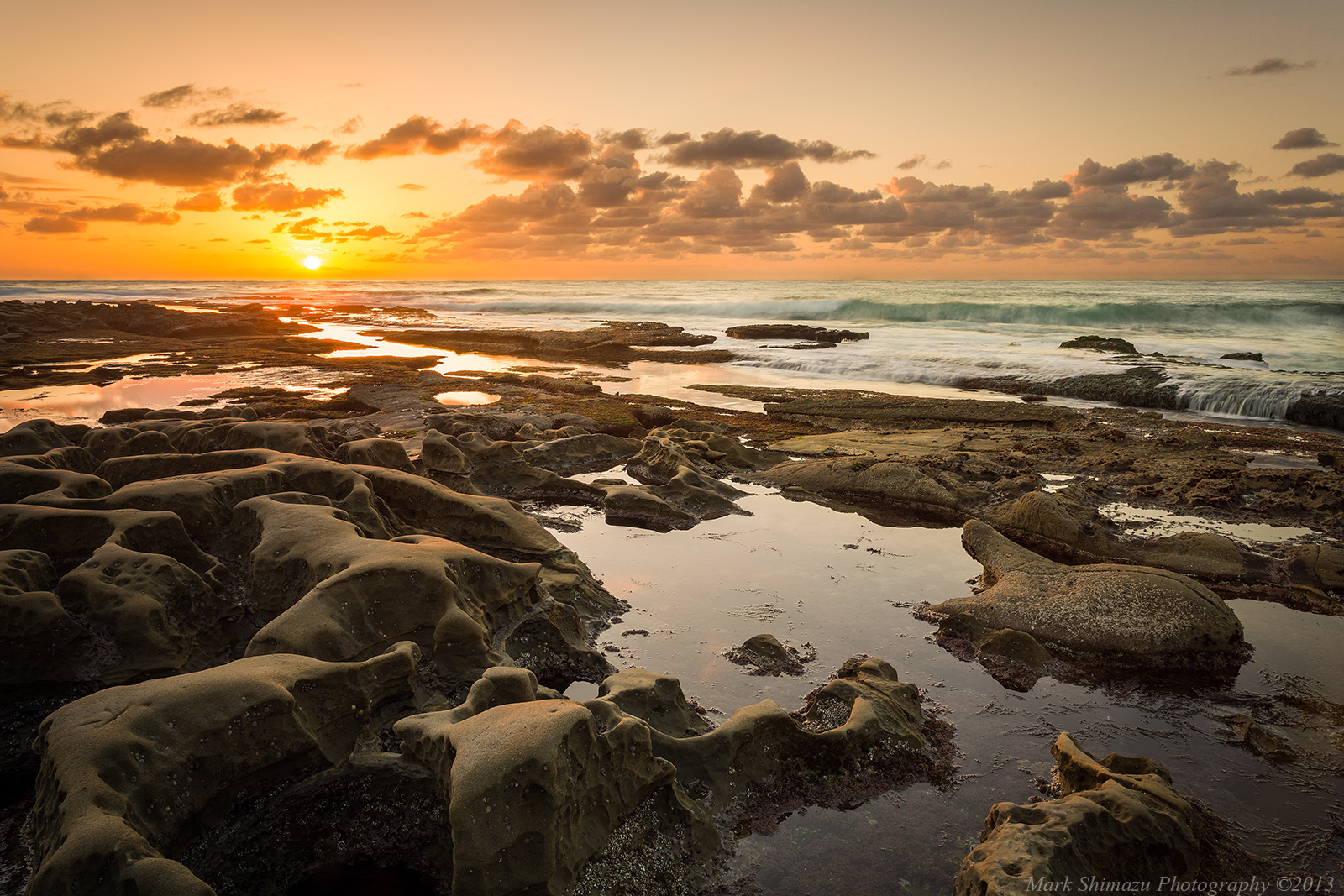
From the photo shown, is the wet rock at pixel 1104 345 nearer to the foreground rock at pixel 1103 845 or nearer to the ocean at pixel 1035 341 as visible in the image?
the ocean at pixel 1035 341

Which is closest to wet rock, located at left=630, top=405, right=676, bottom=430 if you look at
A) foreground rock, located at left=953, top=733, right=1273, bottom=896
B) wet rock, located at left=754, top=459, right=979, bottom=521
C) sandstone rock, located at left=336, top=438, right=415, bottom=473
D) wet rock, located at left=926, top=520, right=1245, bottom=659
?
wet rock, located at left=754, top=459, right=979, bottom=521

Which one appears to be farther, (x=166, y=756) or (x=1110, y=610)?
(x=1110, y=610)

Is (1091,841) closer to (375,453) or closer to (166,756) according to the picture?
(166,756)

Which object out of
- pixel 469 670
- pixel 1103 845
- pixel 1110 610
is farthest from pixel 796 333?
pixel 1103 845

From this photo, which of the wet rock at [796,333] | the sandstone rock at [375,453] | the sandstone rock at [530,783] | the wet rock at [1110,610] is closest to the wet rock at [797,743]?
the sandstone rock at [530,783]

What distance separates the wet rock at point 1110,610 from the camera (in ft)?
20.9

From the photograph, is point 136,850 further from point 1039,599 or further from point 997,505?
point 997,505

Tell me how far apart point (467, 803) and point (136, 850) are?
1345 millimetres

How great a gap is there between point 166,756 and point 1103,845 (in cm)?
481

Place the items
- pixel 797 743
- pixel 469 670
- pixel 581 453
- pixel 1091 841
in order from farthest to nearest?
pixel 581 453
pixel 469 670
pixel 797 743
pixel 1091 841

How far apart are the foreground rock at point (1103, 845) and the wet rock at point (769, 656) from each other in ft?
7.64

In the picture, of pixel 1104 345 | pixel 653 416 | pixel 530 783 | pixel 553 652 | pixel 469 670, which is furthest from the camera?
pixel 1104 345

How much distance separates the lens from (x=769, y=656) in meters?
6.39

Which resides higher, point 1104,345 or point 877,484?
point 877,484
